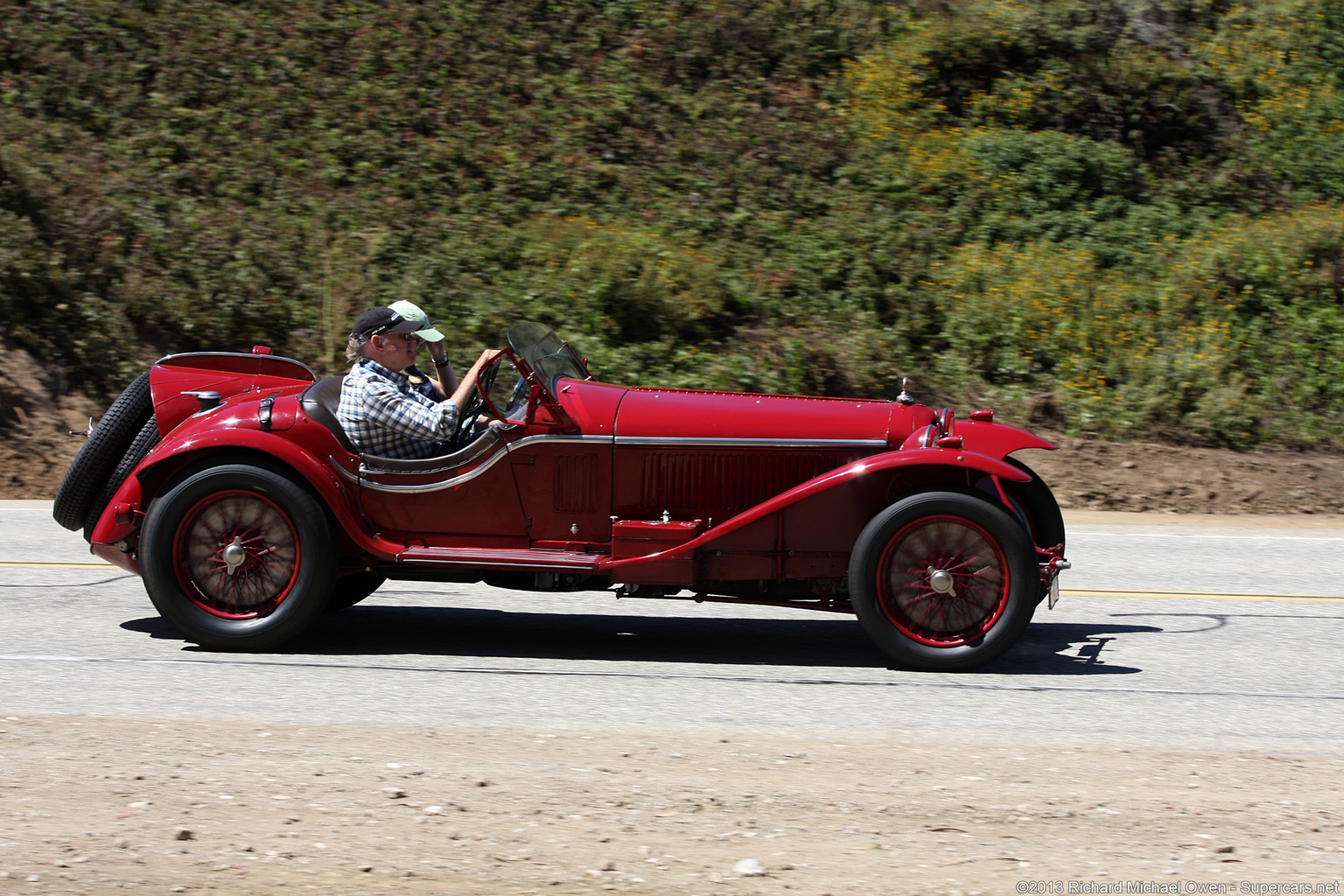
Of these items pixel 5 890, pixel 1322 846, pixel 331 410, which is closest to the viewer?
pixel 5 890

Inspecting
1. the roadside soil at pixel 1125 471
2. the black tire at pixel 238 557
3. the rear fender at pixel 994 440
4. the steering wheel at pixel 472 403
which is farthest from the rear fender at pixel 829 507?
the roadside soil at pixel 1125 471

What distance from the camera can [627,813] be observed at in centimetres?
370

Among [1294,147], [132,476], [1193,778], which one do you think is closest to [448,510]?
[132,476]

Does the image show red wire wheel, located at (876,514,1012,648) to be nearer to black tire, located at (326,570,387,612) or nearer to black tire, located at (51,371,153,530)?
black tire, located at (326,570,387,612)

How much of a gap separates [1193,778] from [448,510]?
3.12 m

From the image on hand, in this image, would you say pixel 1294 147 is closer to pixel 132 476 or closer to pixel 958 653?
pixel 958 653

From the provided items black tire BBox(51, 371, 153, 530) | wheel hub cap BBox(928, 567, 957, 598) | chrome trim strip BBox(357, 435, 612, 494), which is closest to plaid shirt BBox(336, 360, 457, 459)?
chrome trim strip BBox(357, 435, 612, 494)

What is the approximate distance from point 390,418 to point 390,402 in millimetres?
72

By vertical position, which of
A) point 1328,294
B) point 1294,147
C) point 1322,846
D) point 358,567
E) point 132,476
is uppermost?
point 1294,147

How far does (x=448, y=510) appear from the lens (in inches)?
218

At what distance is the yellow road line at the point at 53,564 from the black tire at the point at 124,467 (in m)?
1.67

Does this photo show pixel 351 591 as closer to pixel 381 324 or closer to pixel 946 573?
pixel 381 324

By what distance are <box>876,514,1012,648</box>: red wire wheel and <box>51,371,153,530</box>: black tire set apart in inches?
135

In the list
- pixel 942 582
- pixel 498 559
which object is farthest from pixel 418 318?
pixel 942 582
